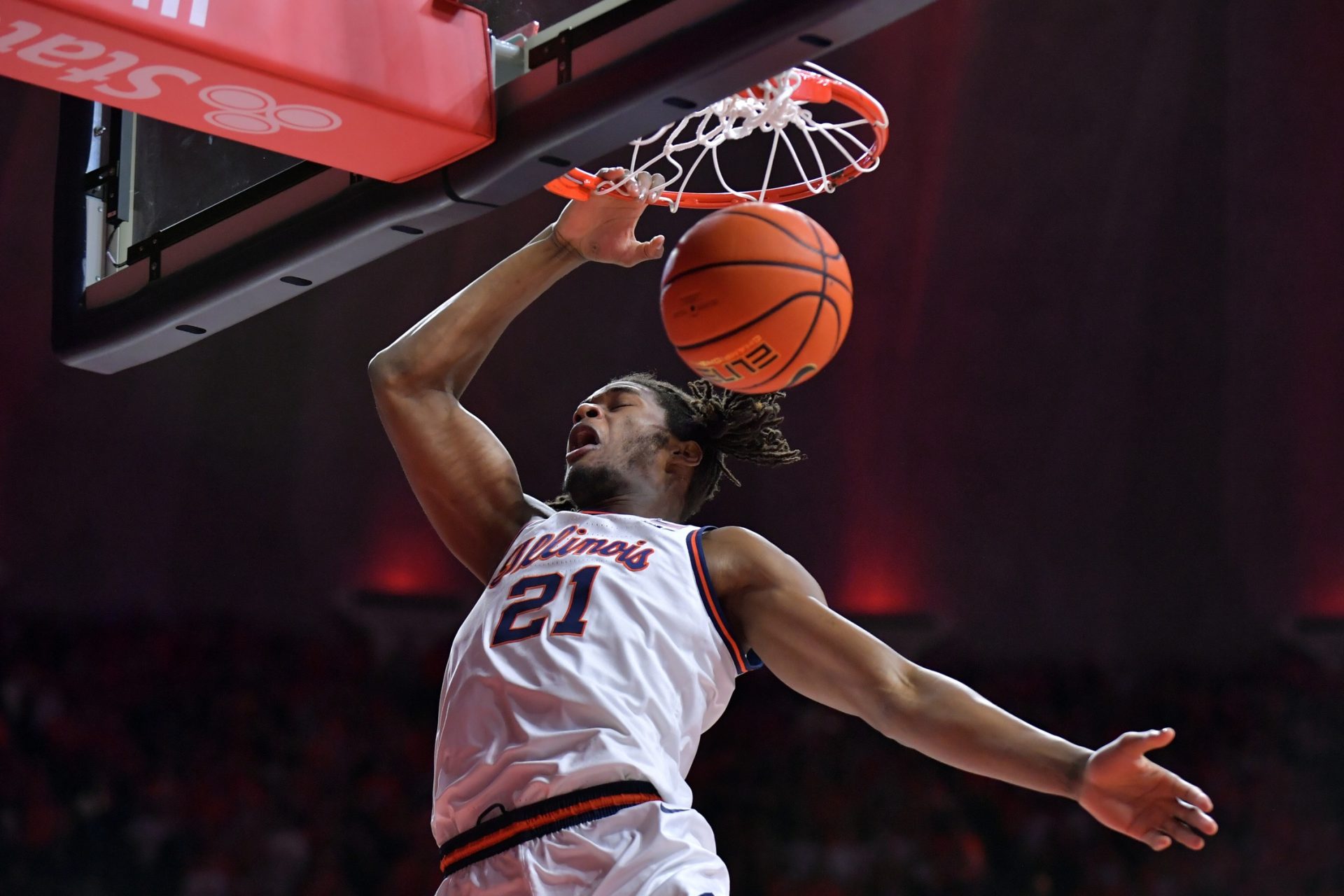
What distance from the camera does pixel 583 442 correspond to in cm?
333

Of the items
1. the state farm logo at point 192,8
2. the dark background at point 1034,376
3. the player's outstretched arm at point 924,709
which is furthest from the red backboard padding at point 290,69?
the dark background at point 1034,376

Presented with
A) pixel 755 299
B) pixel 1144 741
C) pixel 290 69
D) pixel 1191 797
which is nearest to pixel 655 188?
pixel 755 299

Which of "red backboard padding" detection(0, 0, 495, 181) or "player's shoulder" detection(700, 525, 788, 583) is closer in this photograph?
"red backboard padding" detection(0, 0, 495, 181)

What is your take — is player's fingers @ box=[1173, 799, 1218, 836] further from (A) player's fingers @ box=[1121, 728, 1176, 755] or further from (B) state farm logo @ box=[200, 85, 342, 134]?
(B) state farm logo @ box=[200, 85, 342, 134]

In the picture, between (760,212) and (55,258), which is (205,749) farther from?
(760,212)

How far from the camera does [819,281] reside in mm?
2600

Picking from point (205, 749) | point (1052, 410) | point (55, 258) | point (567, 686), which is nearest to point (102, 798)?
point (205, 749)

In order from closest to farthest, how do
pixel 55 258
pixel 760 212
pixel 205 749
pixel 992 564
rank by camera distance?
pixel 760 212 → pixel 55 258 → pixel 205 749 → pixel 992 564

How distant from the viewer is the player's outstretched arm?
2.24 metres

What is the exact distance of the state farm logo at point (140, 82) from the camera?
86.9 inches

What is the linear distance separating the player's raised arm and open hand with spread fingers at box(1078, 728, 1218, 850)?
1483 millimetres

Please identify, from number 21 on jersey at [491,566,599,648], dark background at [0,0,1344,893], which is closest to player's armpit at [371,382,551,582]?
number 21 on jersey at [491,566,599,648]

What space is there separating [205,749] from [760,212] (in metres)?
4.47

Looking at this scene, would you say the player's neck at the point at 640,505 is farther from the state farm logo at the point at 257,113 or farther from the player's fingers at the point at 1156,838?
the player's fingers at the point at 1156,838
